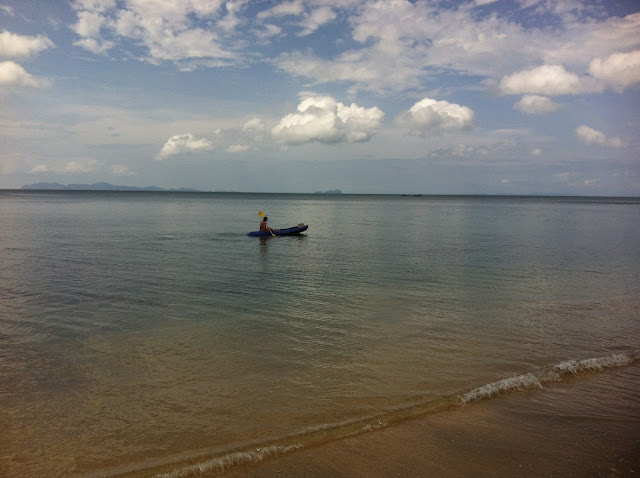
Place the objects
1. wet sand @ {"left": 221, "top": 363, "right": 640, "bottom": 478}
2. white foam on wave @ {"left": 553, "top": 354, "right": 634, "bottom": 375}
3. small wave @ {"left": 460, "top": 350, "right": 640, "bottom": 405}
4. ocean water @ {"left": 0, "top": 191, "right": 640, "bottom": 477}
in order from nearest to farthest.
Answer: wet sand @ {"left": 221, "top": 363, "right": 640, "bottom": 478}
ocean water @ {"left": 0, "top": 191, "right": 640, "bottom": 477}
small wave @ {"left": 460, "top": 350, "right": 640, "bottom": 405}
white foam on wave @ {"left": 553, "top": 354, "right": 634, "bottom": 375}

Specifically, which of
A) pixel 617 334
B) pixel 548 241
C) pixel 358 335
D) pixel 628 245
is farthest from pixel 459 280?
pixel 628 245

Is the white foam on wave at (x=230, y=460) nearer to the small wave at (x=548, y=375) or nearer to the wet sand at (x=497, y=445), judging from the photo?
the wet sand at (x=497, y=445)

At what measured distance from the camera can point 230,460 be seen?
249 inches

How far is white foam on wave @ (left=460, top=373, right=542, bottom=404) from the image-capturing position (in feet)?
27.2

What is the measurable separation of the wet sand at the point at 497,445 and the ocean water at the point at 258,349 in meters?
0.35

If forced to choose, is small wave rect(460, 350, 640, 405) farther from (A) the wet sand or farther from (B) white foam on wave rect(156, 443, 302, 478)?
(B) white foam on wave rect(156, 443, 302, 478)

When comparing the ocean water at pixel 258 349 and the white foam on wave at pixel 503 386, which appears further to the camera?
the white foam on wave at pixel 503 386

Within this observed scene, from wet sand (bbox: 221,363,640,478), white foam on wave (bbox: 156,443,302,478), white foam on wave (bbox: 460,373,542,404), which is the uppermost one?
white foam on wave (bbox: 460,373,542,404)

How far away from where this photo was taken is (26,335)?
37.5 ft

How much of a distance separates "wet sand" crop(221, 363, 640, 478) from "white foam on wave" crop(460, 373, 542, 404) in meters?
0.19

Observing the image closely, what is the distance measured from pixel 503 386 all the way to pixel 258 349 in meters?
5.42

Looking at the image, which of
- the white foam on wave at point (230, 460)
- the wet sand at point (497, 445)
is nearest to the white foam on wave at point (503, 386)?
the wet sand at point (497, 445)

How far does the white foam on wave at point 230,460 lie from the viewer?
6098 millimetres

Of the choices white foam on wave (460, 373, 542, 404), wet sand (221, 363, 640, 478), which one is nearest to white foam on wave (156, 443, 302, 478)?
wet sand (221, 363, 640, 478)
